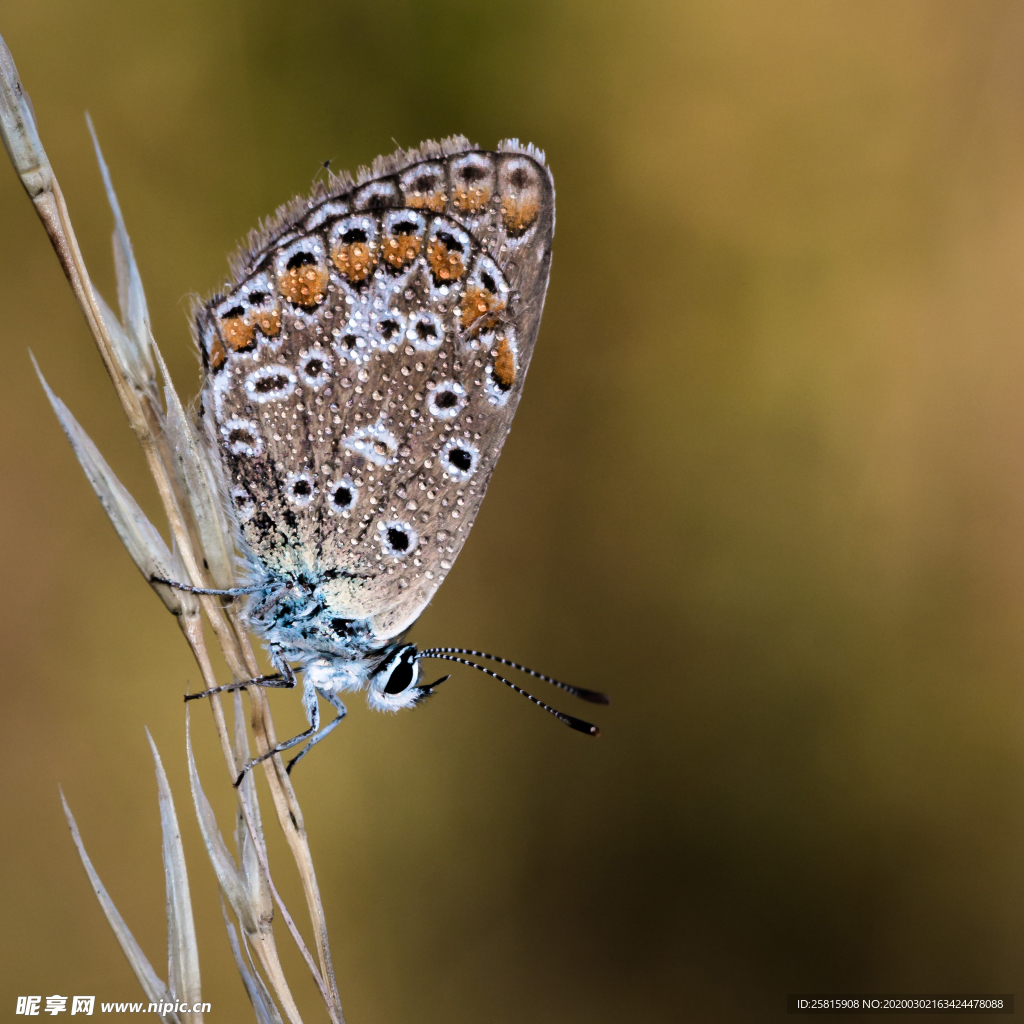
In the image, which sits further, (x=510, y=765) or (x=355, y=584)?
(x=510, y=765)

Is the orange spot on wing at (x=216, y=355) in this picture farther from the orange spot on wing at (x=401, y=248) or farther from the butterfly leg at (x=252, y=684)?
the butterfly leg at (x=252, y=684)

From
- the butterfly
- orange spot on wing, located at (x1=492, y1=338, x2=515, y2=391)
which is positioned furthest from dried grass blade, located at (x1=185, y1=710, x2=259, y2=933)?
orange spot on wing, located at (x1=492, y1=338, x2=515, y2=391)

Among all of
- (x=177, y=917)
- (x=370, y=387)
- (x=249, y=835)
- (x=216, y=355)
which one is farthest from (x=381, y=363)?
(x=177, y=917)

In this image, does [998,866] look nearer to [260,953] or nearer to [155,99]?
[260,953]

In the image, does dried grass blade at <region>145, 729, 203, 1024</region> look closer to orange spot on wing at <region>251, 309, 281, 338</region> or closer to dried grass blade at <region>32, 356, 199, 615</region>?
dried grass blade at <region>32, 356, 199, 615</region>

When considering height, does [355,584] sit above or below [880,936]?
above

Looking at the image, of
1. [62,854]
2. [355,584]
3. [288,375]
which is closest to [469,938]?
[62,854]
